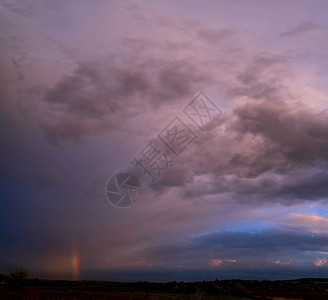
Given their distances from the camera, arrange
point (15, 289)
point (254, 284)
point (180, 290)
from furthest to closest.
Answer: point (254, 284), point (180, 290), point (15, 289)

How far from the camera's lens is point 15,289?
68500 millimetres

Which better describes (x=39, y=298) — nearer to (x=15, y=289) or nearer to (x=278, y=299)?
(x=15, y=289)

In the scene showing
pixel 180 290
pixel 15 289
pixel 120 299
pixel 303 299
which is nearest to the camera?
pixel 120 299

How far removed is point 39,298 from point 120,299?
11.9 metres

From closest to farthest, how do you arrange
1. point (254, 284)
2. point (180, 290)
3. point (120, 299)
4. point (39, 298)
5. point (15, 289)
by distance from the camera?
1. point (39, 298)
2. point (120, 299)
3. point (15, 289)
4. point (180, 290)
5. point (254, 284)

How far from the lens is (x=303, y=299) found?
2906 inches

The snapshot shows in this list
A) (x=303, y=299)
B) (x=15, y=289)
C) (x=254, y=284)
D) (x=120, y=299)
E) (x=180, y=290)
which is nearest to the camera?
(x=120, y=299)

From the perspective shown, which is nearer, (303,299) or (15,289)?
(15,289)

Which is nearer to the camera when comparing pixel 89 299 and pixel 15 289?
pixel 89 299

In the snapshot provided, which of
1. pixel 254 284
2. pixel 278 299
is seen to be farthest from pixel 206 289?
pixel 254 284

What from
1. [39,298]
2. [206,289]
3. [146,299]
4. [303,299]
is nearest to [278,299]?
[303,299]

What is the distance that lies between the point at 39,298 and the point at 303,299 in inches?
1953

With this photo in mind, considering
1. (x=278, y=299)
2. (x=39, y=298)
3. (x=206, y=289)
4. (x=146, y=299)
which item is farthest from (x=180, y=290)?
(x=39, y=298)

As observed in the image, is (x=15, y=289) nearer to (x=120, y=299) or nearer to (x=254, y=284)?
(x=120, y=299)
